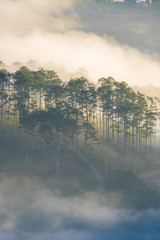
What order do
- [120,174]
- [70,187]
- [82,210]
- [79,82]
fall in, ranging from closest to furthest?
[82,210] < [70,187] < [120,174] < [79,82]

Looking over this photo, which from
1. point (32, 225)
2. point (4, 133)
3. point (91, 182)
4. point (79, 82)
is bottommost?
point (32, 225)

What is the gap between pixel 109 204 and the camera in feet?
284

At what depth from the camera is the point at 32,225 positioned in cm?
7688

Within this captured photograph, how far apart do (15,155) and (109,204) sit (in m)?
26.7

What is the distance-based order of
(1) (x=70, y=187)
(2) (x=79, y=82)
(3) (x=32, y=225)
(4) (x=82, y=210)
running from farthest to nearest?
1. (2) (x=79, y=82)
2. (1) (x=70, y=187)
3. (4) (x=82, y=210)
4. (3) (x=32, y=225)

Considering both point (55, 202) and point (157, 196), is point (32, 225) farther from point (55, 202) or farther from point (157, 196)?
point (157, 196)

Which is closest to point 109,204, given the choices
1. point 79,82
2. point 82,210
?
point 82,210

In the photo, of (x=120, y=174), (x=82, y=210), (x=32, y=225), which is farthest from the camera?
(x=120, y=174)

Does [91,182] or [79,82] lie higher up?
[79,82]

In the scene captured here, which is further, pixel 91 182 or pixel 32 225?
pixel 91 182

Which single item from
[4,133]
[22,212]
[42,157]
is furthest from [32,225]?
[4,133]

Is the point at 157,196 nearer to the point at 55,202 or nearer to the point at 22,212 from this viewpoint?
the point at 55,202

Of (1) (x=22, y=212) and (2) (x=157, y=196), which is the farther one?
(2) (x=157, y=196)

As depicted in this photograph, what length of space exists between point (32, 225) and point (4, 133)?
3654 cm
